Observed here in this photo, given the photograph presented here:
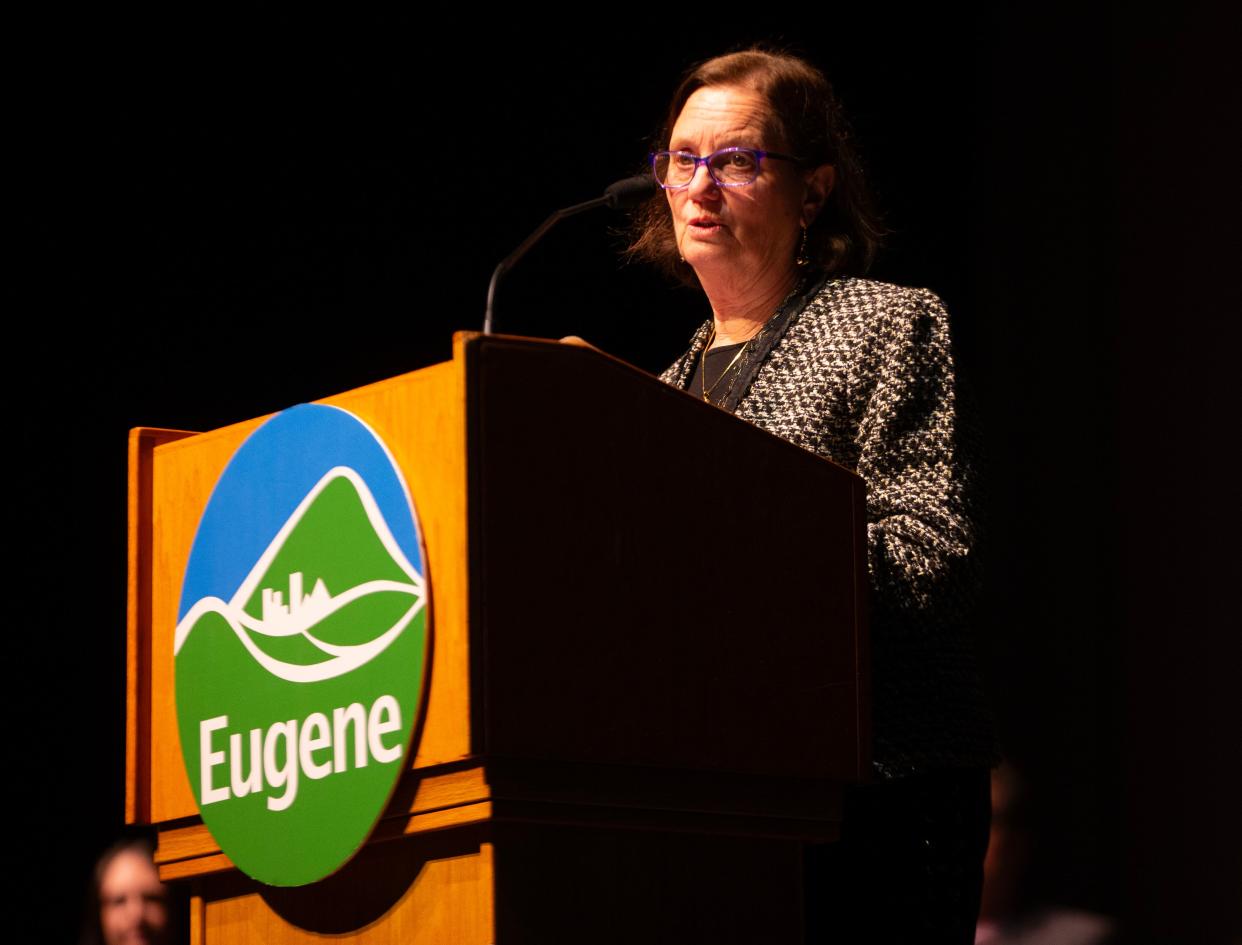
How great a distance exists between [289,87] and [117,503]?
996mm

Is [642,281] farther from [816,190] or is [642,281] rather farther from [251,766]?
[251,766]

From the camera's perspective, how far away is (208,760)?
1.45 m

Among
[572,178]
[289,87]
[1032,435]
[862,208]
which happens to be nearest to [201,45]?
[289,87]

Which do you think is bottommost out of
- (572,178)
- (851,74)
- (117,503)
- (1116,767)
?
(1116,767)

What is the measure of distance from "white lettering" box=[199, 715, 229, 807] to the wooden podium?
6 centimetres

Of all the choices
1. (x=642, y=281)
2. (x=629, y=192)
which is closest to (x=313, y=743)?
(x=629, y=192)

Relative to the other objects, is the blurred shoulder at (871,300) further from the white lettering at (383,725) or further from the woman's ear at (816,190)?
the white lettering at (383,725)

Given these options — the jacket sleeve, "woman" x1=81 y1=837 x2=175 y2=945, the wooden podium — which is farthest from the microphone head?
"woman" x1=81 y1=837 x2=175 y2=945

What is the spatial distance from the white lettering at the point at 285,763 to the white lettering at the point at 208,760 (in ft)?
0.21

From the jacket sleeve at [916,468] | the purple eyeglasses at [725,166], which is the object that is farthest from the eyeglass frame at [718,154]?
the jacket sleeve at [916,468]

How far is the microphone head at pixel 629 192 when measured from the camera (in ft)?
6.39

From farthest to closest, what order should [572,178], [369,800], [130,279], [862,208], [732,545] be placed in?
1. [572,178]
2. [130,279]
3. [862,208]
4. [732,545]
5. [369,800]

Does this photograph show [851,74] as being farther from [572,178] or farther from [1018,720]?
[1018,720]

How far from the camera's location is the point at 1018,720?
4.55m
